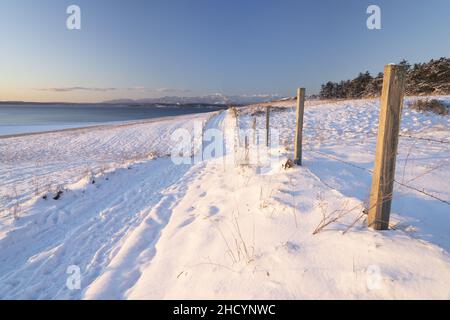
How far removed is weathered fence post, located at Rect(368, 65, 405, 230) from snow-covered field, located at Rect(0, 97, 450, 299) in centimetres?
23

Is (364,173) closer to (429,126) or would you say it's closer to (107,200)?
(107,200)

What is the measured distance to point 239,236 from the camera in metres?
3.22

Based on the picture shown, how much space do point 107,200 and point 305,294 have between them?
16.1 feet

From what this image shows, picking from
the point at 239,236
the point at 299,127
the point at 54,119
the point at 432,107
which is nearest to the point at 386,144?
the point at 239,236

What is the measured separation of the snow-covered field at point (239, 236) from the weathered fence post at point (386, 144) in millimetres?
230

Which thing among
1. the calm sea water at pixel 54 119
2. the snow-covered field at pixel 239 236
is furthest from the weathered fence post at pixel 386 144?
the calm sea water at pixel 54 119

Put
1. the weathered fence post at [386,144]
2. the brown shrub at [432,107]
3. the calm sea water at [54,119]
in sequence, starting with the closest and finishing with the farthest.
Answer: the weathered fence post at [386,144], the brown shrub at [432,107], the calm sea water at [54,119]

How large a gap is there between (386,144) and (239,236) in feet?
6.64

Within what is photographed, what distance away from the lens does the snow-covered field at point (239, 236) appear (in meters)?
2.22

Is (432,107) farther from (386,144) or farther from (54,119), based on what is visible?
(54,119)

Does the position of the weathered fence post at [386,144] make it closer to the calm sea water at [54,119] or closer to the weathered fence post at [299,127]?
the weathered fence post at [299,127]

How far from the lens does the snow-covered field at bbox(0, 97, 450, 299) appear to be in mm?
2219
